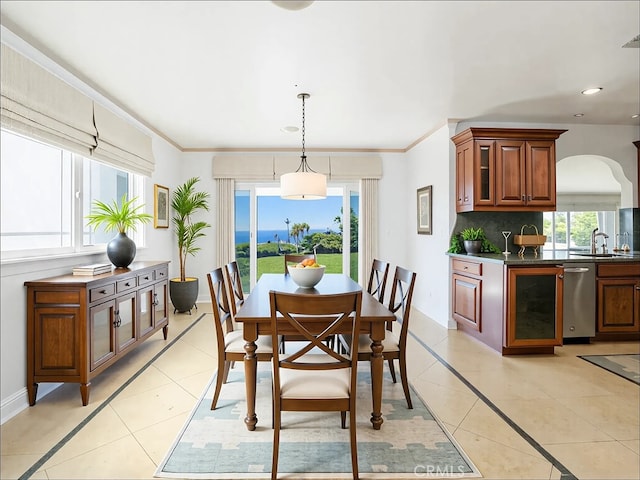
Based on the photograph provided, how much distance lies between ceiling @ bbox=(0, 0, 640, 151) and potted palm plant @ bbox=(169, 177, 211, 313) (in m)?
1.32

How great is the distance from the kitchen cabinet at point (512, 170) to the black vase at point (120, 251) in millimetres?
3555

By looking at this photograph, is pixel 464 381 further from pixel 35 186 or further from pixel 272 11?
pixel 35 186

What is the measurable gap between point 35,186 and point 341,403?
8.89 ft

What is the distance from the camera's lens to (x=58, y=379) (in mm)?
2586

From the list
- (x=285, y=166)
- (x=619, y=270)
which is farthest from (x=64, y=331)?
(x=619, y=270)

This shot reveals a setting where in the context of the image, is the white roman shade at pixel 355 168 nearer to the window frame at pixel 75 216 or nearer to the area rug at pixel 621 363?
the window frame at pixel 75 216

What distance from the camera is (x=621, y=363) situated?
11.3 feet

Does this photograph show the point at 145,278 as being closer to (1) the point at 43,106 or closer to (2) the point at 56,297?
(2) the point at 56,297

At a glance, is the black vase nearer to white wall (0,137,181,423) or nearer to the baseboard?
white wall (0,137,181,423)

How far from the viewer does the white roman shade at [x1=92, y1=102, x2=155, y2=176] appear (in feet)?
11.4

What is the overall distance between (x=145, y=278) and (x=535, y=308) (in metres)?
3.74

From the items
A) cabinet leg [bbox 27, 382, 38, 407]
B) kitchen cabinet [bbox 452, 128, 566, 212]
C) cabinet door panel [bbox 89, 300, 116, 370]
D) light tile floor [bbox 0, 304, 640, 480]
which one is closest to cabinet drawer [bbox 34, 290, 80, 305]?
cabinet door panel [bbox 89, 300, 116, 370]

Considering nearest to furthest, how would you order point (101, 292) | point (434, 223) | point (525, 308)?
point (101, 292), point (525, 308), point (434, 223)

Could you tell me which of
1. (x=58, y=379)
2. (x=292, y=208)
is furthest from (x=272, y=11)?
(x=292, y=208)
